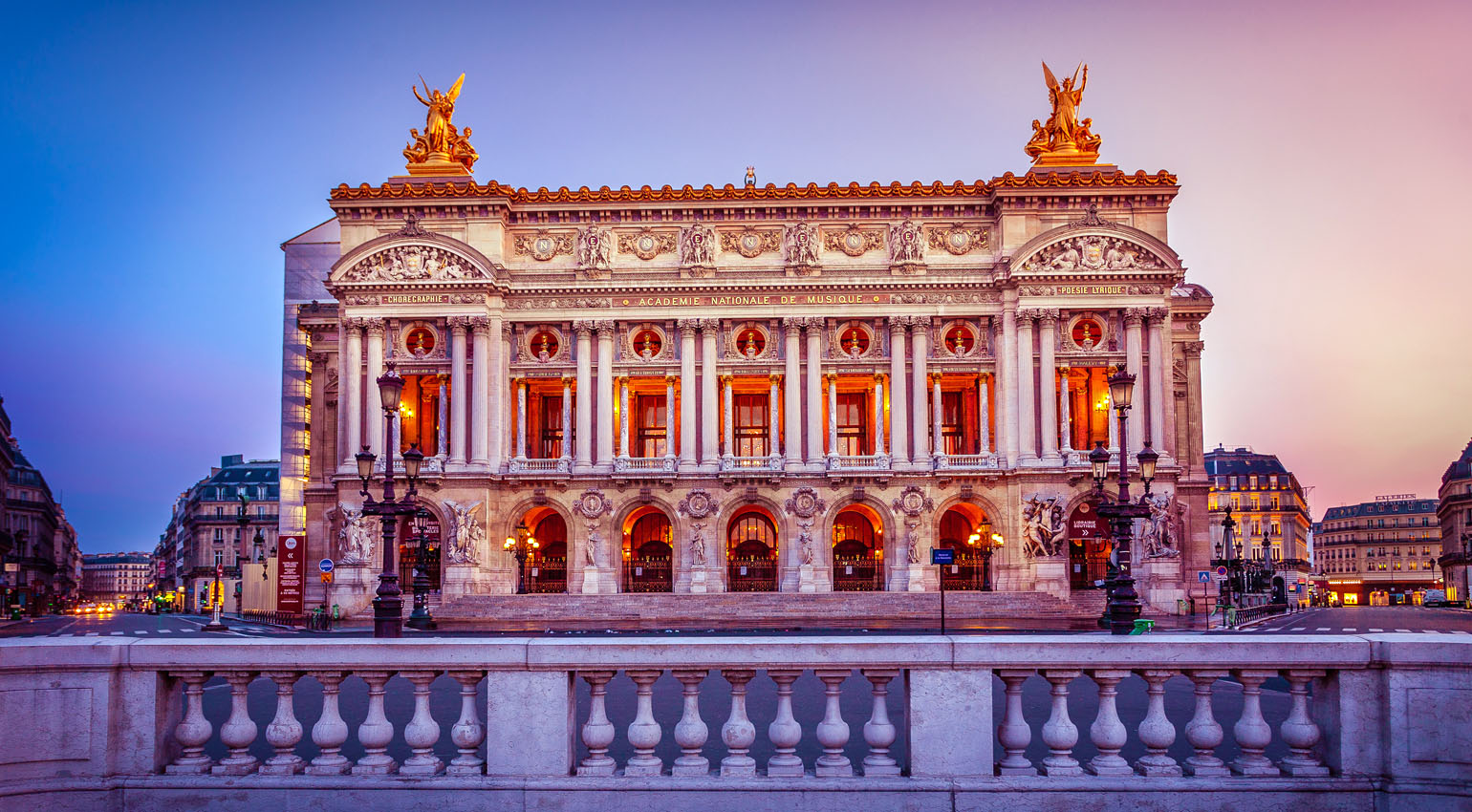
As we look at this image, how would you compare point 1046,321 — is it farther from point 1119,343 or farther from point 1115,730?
point 1115,730

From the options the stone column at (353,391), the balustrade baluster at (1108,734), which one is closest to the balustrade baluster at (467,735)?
the balustrade baluster at (1108,734)

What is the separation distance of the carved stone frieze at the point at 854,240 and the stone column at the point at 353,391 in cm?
2105

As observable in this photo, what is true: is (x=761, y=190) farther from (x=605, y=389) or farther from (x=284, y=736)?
(x=284, y=736)

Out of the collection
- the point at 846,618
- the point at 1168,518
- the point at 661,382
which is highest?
the point at 661,382

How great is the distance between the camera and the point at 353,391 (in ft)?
183

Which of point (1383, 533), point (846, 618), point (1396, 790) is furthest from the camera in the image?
point (1383, 533)

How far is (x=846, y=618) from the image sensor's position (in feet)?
162

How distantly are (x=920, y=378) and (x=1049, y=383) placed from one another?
5.45 m

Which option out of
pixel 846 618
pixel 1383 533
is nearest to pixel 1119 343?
pixel 846 618

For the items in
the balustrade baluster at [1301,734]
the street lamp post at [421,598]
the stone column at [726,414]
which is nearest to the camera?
the balustrade baluster at [1301,734]

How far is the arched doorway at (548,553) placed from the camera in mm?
56656

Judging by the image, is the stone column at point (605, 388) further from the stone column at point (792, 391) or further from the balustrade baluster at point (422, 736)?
the balustrade baluster at point (422, 736)

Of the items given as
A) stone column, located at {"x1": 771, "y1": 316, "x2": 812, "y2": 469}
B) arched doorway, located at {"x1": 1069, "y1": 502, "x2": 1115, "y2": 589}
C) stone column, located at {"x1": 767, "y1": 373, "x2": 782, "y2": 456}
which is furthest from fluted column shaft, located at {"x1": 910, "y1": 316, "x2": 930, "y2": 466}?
arched doorway, located at {"x1": 1069, "y1": 502, "x2": 1115, "y2": 589}

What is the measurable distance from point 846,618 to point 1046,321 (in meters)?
15.9
